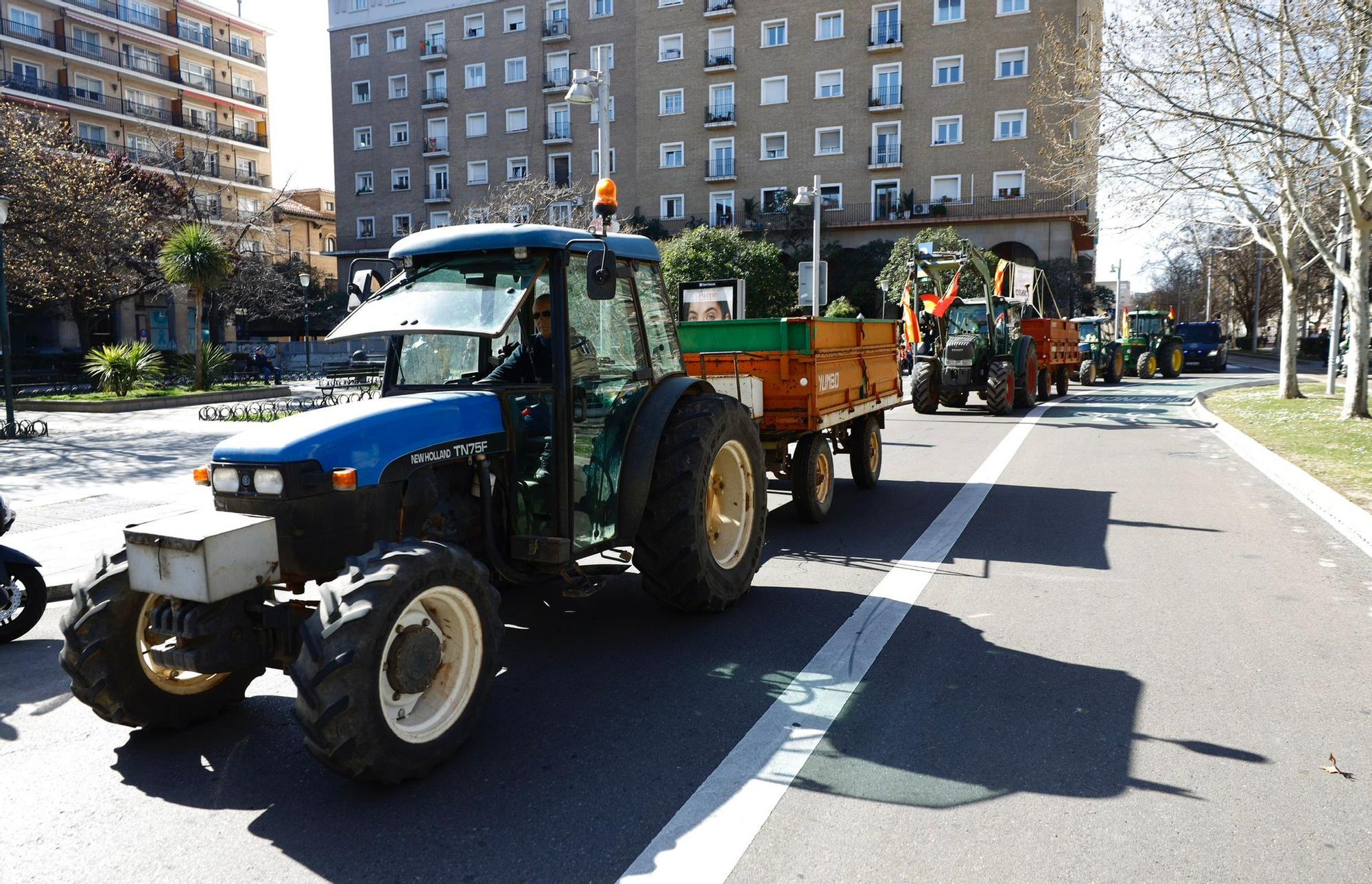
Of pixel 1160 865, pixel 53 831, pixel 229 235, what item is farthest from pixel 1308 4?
pixel 229 235

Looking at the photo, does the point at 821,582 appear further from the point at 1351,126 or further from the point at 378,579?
the point at 1351,126

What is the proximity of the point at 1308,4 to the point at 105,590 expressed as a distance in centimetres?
1446

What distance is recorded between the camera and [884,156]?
4644 centimetres

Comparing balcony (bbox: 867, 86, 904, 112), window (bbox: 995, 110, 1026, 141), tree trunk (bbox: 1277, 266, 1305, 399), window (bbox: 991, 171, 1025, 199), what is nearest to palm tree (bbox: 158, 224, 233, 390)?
tree trunk (bbox: 1277, 266, 1305, 399)

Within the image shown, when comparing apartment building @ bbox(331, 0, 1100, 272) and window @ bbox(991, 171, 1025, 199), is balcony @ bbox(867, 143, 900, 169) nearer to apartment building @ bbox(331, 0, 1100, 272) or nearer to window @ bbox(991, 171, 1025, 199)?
apartment building @ bbox(331, 0, 1100, 272)

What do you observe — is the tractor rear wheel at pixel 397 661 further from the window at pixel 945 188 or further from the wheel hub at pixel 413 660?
the window at pixel 945 188

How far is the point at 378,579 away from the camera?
344 cm

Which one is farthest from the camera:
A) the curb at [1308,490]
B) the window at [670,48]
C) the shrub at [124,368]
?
the window at [670,48]

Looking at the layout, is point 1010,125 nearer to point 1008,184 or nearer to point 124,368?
point 1008,184

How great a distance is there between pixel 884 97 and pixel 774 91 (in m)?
5.69

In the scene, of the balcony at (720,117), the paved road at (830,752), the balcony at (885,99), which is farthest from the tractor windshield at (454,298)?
the balcony at (720,117)

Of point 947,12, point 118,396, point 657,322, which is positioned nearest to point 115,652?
point 657,322

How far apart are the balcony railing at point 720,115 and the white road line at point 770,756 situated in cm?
4520

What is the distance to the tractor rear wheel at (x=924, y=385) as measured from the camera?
63.0 feet
